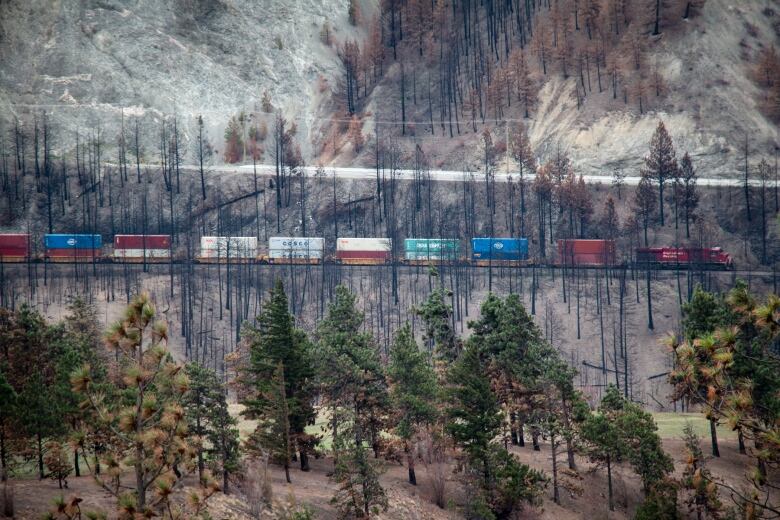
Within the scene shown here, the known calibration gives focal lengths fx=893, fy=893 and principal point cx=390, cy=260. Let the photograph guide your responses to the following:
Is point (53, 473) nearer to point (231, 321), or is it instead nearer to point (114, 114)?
point (231, 321)

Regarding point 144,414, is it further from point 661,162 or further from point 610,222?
point 661,162

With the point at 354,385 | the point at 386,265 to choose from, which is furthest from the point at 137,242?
the point at 354,385

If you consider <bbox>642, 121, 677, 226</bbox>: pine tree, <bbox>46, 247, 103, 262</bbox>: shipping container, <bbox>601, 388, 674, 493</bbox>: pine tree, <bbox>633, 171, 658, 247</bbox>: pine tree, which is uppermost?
<bbox>642, 121, 677, 226</bbox>: pine tree

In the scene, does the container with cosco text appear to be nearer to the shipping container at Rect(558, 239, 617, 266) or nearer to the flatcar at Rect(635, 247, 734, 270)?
the shipping container at Rect(558, 239, 617, 266)

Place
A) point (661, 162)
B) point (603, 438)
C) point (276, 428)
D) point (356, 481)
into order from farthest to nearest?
1. point (661, 162)
2. point (603, 438)
3. point (276, 428)
4. point (356, 481)

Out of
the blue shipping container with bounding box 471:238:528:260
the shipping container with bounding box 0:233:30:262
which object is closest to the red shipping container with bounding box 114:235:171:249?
the shipping container with bounding box 0:233:30:262

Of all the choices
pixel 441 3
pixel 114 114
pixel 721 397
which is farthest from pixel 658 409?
pixel 441 3
